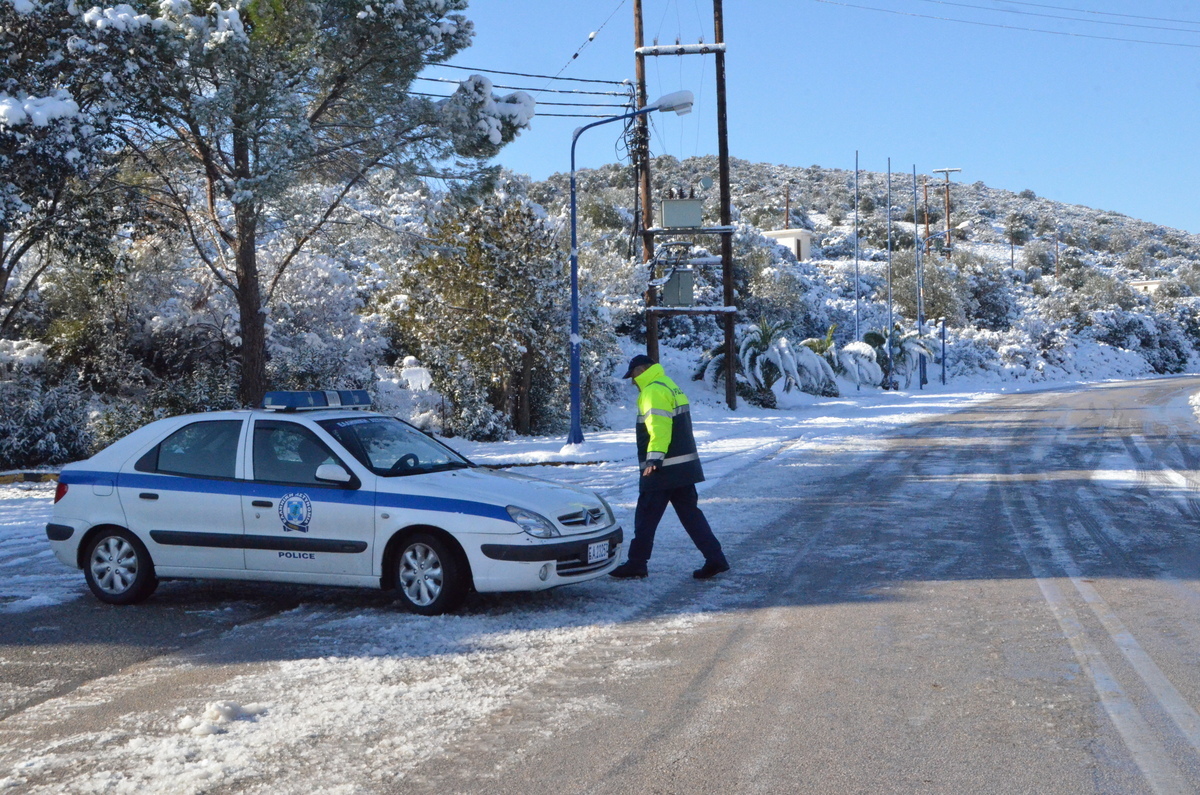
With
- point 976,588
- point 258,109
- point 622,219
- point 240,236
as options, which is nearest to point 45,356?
point 240,236

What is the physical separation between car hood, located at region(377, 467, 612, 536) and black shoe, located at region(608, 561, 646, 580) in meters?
0.62

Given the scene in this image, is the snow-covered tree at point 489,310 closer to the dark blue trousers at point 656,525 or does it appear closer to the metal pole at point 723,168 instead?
the metal pole at point 723,168

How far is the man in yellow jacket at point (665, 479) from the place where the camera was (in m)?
8.34

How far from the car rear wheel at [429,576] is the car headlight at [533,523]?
19.5 inches

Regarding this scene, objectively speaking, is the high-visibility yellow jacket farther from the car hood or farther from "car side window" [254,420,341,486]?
"car side window" [254,420,341,486]

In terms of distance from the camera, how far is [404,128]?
56.4 ft

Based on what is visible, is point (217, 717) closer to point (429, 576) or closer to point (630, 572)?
point (429, 576)

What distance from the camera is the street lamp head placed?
18547 mm

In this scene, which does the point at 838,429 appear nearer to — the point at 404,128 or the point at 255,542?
the point at 404,128

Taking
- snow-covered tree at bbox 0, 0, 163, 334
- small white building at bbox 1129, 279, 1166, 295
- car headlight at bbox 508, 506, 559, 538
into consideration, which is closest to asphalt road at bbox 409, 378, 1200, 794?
A: car headlight at bbox 508, 506, 559, 538

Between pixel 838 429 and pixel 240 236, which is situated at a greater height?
pixel 240 236

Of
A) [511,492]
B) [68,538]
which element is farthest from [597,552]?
[68,538]

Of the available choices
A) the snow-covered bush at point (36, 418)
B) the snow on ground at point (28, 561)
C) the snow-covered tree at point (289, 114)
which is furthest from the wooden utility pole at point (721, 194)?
the snow on ground at point (28, 561)

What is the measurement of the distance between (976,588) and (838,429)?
17.9 m
